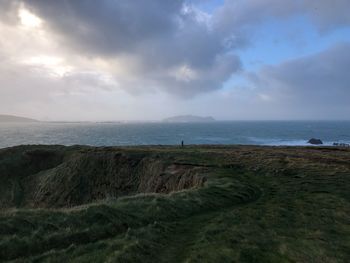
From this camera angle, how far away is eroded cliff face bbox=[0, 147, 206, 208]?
3859cm

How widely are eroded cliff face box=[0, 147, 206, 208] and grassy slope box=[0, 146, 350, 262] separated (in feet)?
46.4

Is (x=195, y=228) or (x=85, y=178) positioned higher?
(x=195, y=228)

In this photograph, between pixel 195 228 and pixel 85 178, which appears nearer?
pixel 195 228

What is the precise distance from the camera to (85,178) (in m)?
45.2

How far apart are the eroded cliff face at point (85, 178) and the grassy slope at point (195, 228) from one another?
46.4 feet

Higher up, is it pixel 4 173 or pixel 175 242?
pixel 175 242

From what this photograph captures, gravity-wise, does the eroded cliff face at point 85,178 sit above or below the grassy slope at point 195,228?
below

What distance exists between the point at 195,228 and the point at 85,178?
111 ft

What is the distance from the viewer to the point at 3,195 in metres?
46.8

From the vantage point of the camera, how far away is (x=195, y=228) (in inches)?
611

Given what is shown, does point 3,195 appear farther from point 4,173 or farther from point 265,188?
point 265,188

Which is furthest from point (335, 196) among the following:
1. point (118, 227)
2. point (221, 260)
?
point (118, 227)

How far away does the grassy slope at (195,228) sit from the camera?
11.7 meters

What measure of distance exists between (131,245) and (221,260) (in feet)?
12.7
